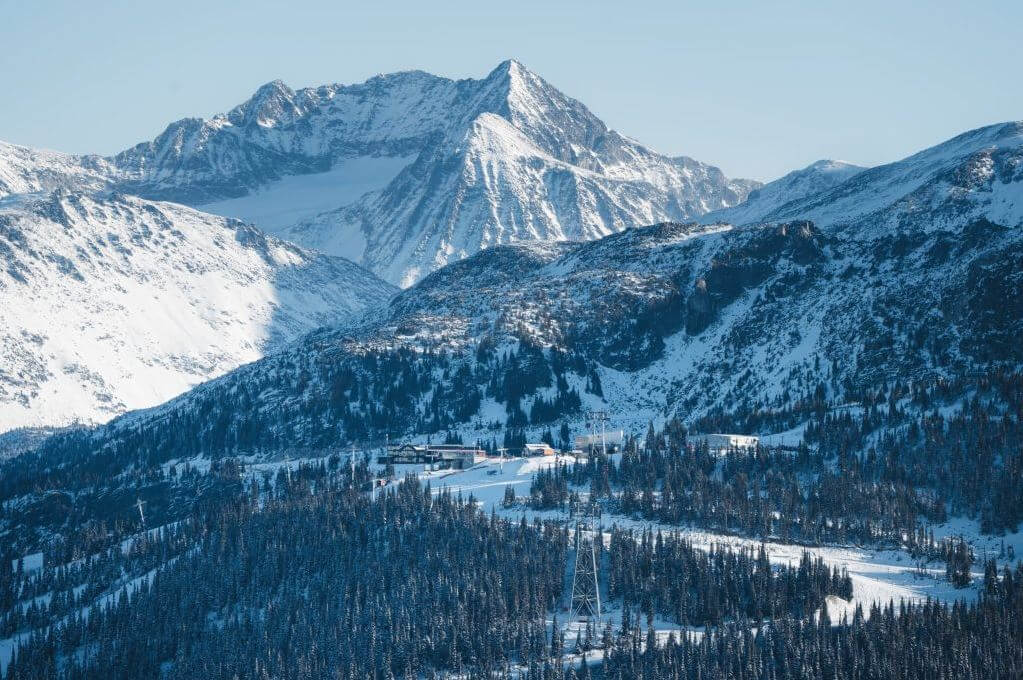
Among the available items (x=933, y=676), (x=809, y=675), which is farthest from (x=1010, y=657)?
(x=809, y=675)

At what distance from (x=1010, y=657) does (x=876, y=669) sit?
17.3 meters

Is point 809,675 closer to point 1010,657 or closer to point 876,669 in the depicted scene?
point 876,669

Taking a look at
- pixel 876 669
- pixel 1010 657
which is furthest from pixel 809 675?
pixel 1010 657

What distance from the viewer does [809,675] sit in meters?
200

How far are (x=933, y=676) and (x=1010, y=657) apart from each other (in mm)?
10948

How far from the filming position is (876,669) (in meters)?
198

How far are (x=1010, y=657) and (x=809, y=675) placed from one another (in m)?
25.7

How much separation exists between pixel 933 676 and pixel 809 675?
15.5 meters

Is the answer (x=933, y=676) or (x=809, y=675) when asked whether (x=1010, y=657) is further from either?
(x=809, y=675)

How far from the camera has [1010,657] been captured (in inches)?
7815
